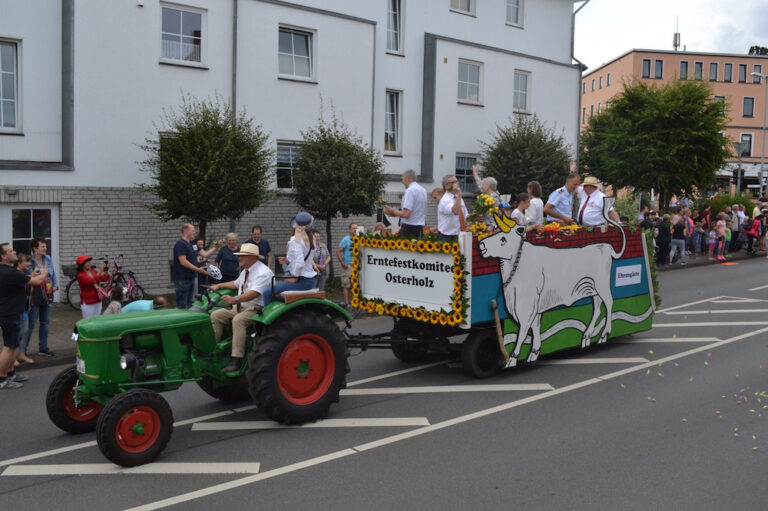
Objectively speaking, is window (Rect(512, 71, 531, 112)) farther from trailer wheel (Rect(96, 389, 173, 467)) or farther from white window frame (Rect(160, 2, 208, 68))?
trailer wheel (Rect(96, 389, 173, 467))

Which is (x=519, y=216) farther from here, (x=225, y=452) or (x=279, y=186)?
(x=279, y=186)

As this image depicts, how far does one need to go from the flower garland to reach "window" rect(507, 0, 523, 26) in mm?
18110

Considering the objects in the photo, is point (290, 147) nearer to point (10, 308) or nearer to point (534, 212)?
point (534, 212)

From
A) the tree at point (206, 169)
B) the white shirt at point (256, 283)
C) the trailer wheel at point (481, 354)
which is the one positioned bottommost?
the trailer wheel at point (481, 354)

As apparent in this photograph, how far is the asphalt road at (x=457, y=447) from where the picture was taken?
5.45m

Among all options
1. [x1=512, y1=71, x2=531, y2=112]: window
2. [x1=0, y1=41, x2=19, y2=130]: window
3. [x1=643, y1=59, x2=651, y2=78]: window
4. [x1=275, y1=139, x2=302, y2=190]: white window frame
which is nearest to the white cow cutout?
[x1=275, y1=139, x2=302, y2=190]: white window frame

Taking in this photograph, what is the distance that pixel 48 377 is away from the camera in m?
9.70

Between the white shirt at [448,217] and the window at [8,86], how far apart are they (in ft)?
32.6

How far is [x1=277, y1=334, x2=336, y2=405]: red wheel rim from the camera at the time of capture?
7141 millimetres

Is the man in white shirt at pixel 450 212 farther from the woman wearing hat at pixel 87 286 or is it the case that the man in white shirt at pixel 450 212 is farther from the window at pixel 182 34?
the window at pixel 182 34

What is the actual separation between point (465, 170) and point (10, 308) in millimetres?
16976

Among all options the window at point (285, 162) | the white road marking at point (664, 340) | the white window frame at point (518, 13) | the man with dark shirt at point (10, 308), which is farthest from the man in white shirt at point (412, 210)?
the white window frame at point (518, 13)

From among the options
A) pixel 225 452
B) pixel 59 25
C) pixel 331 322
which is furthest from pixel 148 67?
pixel 225 452

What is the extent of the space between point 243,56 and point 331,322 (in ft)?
40.2
